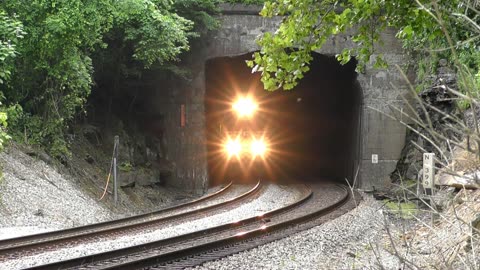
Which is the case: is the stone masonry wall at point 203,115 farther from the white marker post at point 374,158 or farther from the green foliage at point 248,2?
the green foliage at point 248,2

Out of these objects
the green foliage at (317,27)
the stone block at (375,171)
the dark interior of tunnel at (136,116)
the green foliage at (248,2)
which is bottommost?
the stone block at (375,171)

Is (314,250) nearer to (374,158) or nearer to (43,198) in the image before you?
(43,198)

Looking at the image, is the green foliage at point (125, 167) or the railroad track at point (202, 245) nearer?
the railroad track at point (202, 245)

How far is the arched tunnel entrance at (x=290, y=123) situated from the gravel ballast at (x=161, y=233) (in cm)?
545

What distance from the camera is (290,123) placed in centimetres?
2734

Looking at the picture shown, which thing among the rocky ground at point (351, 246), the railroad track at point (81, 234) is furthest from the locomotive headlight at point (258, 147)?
the rocky ground at point (351, 246)

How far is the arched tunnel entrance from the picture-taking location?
892 inches

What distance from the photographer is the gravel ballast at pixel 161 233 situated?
24.7 ft

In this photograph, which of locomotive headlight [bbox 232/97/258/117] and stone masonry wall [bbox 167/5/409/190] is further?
locomotive headlight [bbox 232/97/258/117]

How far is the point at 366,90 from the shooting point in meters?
20.4

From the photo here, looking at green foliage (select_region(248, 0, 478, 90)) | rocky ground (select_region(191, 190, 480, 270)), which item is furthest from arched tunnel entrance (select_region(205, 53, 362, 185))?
green foliage (select_region(248, 0, 478, 90))

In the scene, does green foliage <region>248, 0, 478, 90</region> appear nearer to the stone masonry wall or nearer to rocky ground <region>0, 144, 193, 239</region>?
rocky ground <region>0, 144, 193, 239</region>

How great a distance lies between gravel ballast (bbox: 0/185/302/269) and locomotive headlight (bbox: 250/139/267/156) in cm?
550

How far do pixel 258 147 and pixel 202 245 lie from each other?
52.5ft
